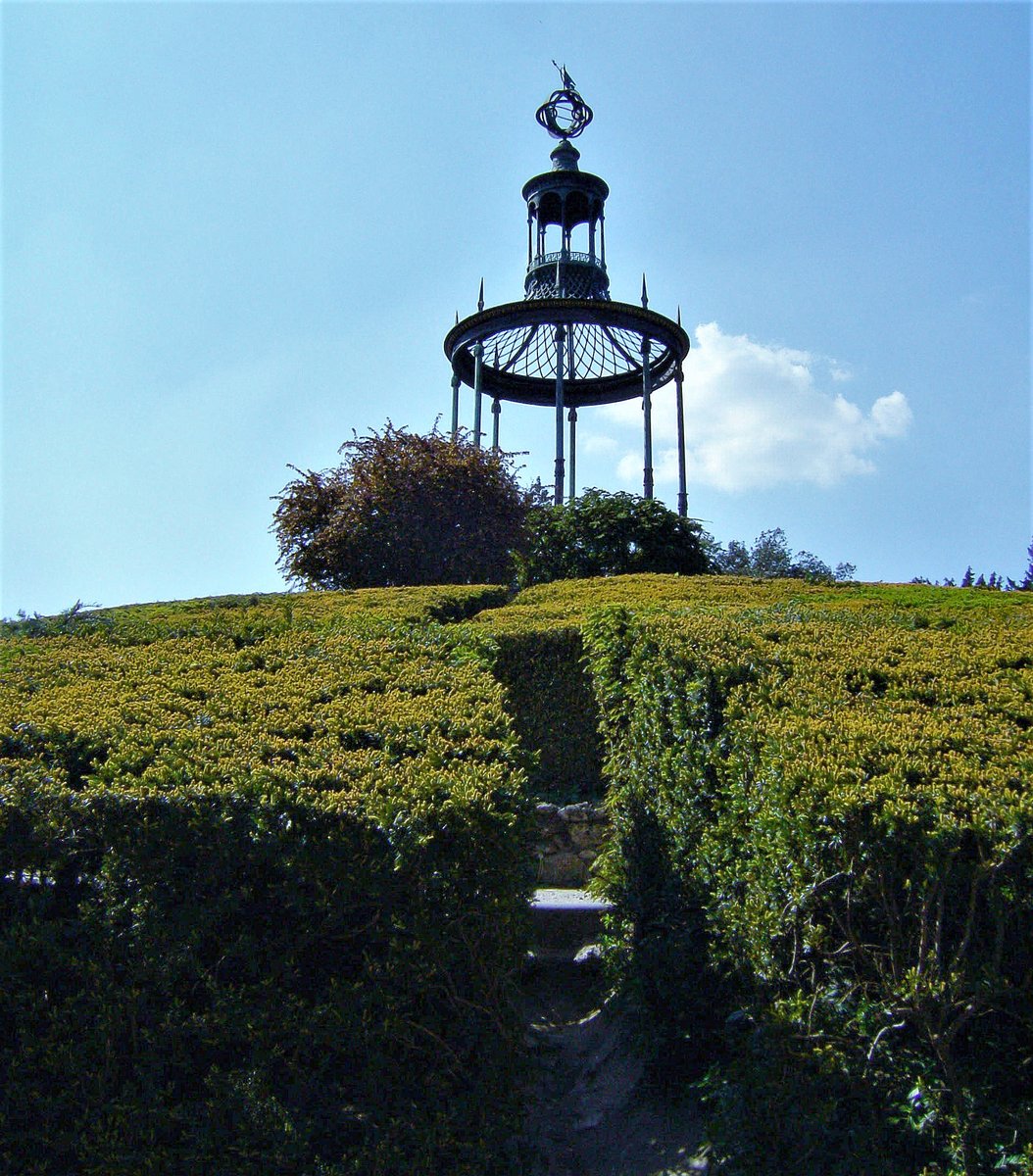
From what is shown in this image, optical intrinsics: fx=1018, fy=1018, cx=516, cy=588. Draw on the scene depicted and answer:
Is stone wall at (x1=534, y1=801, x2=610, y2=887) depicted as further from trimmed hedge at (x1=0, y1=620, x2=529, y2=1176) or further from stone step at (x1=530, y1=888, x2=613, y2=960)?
trimmed hedge at (x1=0, y1=620, x2=529, y2=1176)

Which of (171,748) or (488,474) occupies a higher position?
(488,474)

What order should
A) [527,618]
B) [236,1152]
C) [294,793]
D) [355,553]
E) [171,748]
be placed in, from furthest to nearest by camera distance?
1. [355,553]
2. [527,618]
3. [171,748]
4. [294,793]
5. [236,1152]

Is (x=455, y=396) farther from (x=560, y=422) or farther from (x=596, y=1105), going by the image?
(x=596, y=1105)

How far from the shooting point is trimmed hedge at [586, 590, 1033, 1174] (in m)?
2.77

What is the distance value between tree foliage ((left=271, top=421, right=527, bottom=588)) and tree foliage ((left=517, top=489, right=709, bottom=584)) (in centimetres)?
45

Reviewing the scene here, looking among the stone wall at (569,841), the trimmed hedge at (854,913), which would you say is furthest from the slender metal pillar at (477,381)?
the trimmed hedge at (854,913)

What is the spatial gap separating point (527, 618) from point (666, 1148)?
5.18m

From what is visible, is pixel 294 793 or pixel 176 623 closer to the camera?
pixel 294 793

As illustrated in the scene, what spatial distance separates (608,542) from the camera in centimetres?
1562

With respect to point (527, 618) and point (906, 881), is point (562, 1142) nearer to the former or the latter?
point (906, 881)

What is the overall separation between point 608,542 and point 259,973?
12824 millimetres

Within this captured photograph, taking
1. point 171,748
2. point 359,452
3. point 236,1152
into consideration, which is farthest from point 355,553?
point 236,1152

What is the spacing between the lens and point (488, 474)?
52.7ft

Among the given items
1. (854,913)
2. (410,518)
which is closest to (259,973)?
(854,913)
